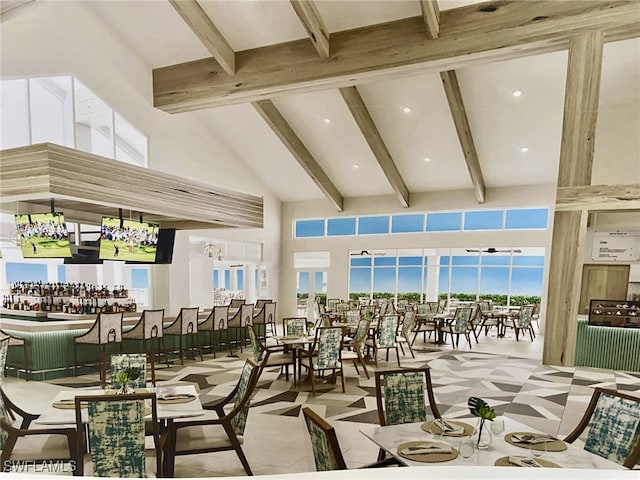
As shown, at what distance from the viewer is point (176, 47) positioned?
22.0 feet

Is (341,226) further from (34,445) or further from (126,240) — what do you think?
(34,445)

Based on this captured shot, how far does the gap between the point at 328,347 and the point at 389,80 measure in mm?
4714

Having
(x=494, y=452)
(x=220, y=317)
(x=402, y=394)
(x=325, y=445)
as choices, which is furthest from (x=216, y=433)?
(x=220, y=317)

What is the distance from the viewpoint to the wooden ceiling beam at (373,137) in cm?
752

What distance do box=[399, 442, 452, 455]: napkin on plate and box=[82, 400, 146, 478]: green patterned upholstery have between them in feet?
4.47

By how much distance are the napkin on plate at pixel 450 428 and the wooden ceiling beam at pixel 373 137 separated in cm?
610

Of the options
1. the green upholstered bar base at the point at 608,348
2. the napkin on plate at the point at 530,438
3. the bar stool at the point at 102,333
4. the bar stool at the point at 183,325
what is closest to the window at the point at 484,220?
the green upholstered bar base at the point at 608,348

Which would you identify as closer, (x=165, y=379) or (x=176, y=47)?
(x=165, y=379)

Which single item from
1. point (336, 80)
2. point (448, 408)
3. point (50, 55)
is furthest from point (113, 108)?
point (448, 408)

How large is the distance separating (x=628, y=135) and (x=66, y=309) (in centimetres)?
A: 780

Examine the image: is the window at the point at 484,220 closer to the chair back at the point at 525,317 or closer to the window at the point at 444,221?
the window at the point at 444,221

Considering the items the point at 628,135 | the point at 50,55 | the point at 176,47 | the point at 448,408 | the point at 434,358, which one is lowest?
the point at 434,358

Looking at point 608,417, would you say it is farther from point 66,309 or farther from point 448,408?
point 66,309

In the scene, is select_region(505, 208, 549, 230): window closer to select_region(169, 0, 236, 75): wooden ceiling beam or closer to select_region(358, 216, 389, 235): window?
select_region(358, 216, 389, 235): window
